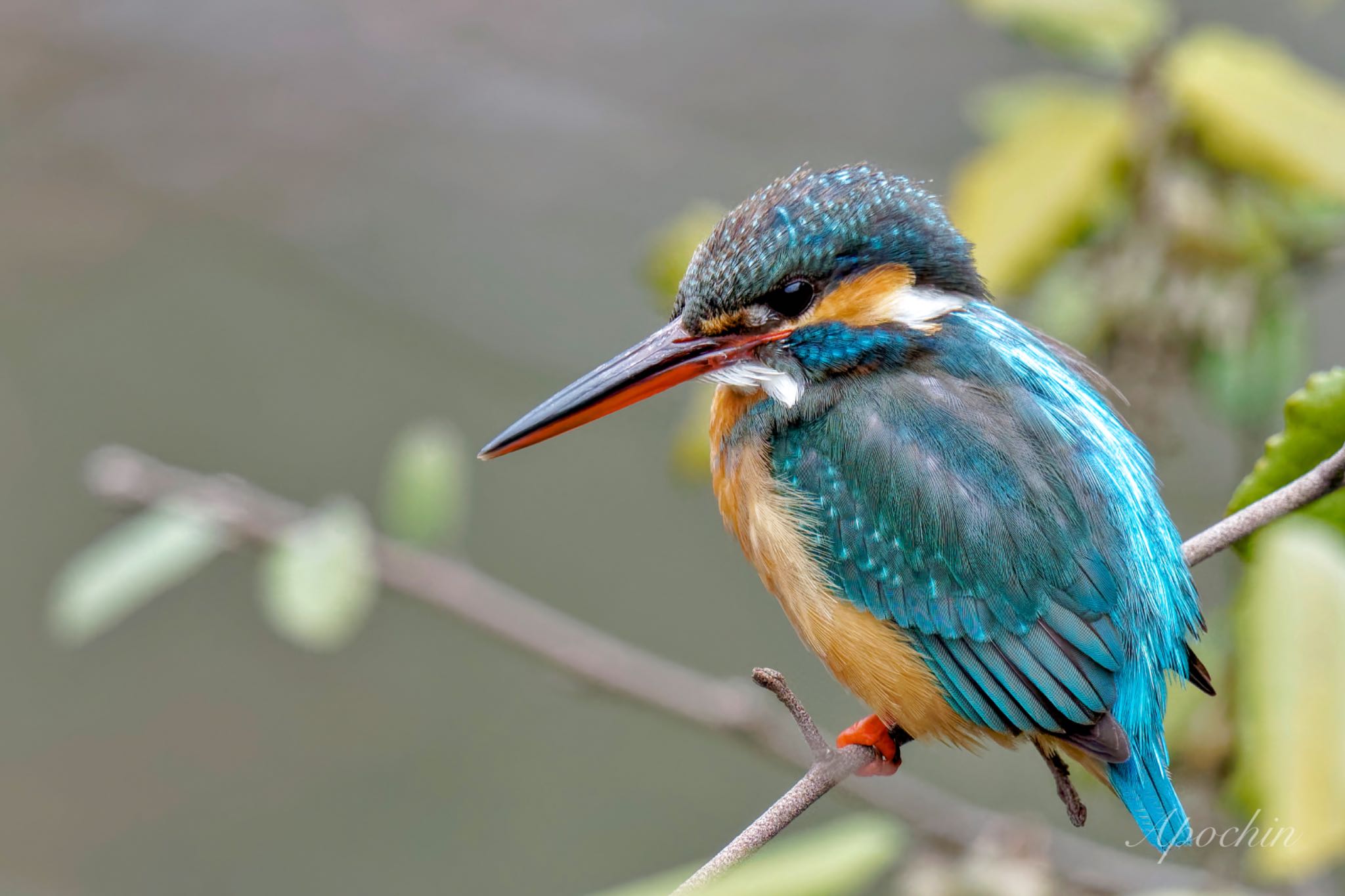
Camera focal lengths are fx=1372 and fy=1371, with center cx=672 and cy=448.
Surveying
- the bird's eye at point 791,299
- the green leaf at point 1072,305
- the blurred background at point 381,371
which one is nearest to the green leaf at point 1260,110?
the green leaf at point 1072,305

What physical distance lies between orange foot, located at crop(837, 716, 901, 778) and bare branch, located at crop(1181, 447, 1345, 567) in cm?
47

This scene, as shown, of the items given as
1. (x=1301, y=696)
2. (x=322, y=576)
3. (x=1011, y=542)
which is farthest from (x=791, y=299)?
(x=1301, y=696)

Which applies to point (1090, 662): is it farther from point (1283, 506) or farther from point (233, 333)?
point (233, 333)

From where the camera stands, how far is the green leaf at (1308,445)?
3.94ft

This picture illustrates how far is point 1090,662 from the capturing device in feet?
4.85

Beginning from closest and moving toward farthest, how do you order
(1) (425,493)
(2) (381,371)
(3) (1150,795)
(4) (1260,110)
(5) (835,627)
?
(3) (1150,795) < (5) (835,627) < (4) (1260,110) < (1) (425,493) < (2) (381,371)

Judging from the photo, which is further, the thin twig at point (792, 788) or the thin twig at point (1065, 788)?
the thin twig at point (1065, 788)

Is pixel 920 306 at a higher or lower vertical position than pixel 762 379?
higher

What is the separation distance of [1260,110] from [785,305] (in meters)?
0.66

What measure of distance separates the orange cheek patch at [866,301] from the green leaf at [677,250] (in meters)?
0.18

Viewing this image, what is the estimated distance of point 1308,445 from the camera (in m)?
1.24

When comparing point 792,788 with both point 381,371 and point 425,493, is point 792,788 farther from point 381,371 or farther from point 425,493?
point 381,371

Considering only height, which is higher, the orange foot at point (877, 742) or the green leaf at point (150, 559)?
the orange foot at point (877, 742)

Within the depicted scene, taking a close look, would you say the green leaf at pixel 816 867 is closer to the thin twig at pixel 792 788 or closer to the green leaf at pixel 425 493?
the thin twig at pixel 792 788
